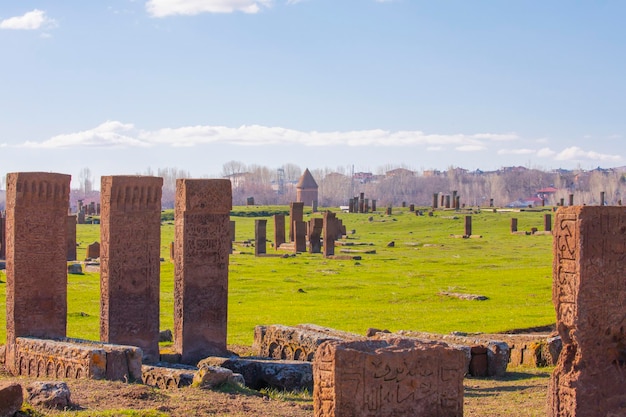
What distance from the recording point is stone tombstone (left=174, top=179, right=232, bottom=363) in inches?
719

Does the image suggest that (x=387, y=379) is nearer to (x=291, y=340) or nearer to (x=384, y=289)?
(x=291, y=340)

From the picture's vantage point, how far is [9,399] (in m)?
10.8

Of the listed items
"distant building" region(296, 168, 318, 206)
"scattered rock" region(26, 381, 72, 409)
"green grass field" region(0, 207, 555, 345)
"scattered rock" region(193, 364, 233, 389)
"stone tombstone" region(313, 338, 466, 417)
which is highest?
"distant building" region(296, 168, 318, 206)

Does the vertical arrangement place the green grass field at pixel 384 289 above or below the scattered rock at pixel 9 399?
below

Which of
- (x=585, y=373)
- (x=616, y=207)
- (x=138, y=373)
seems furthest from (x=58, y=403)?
(x=616, y=207)

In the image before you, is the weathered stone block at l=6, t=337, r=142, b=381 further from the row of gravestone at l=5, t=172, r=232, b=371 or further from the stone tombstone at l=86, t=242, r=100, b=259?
the stone tombstone at l=86, t=242, r=100, b=259

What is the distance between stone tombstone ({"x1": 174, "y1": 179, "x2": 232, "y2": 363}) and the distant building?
355 feet

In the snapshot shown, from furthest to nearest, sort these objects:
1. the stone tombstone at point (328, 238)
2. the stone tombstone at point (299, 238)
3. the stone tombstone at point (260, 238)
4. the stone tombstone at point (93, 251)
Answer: the stone tombstone at point (299, 238), the stone tombstone at point (260, 238), the stone tombstone at point (328, 238), the stone tombstone at point (93, 251)

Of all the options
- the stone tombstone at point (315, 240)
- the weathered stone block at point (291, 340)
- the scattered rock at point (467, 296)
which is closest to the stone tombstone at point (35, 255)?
the weathered stone block at point (291, 340)

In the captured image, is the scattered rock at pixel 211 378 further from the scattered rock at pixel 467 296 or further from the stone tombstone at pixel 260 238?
the stone tombstone at pixel 260 238

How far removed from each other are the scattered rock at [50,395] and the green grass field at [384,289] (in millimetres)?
9074

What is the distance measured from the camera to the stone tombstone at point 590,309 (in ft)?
33.6

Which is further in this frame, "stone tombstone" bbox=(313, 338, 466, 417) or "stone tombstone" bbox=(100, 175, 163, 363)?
"stone tombstone" bbox=(100, 175, 163, 363)

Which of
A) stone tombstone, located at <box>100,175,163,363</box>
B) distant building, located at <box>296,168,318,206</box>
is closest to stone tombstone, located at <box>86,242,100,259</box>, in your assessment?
stone tombstone, located at <box>100,175,163,363</box>
